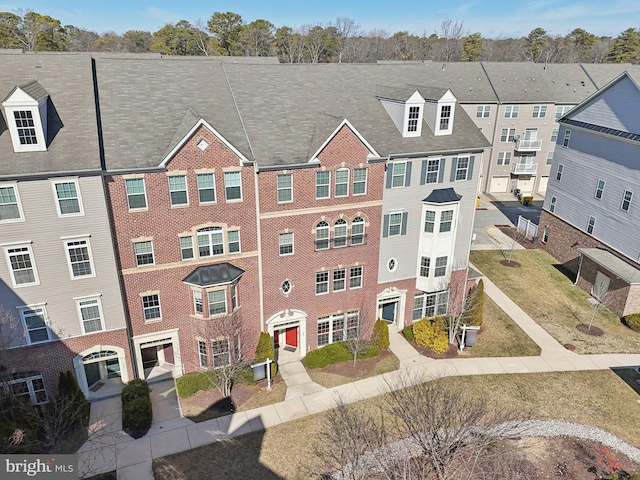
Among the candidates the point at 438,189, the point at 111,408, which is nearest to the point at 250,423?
the point at 111,408

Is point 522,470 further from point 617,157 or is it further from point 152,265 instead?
point 617,157

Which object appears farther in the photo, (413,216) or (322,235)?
(413,216)

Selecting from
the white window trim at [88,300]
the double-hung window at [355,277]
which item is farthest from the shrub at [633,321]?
the white window trim at [88,300]

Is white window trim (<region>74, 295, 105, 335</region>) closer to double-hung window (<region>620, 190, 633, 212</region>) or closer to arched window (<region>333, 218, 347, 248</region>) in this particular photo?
arched window (<region>333, 218, 347, 248</region>)

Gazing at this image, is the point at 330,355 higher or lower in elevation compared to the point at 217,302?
lower

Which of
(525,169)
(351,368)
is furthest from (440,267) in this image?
(525,169)

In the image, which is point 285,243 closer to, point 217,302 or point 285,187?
point 285,187

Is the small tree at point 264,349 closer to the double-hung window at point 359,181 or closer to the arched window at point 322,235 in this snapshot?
the arched window at point 322,235
